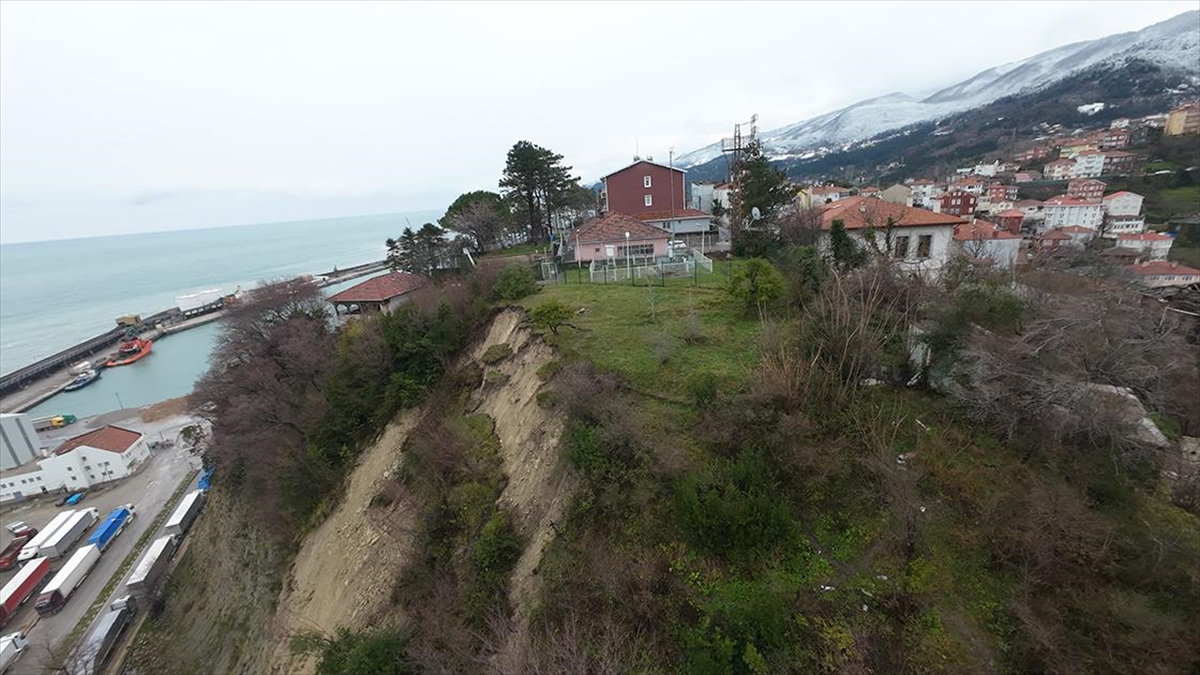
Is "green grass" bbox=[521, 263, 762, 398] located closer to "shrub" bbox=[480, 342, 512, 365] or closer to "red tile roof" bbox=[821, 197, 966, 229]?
"shrub" bbox=[480, 342, 512, 365]

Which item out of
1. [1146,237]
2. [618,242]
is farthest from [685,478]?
[1146,237]

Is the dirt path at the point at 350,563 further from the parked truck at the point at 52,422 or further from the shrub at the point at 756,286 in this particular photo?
the parked truck at the point at 52,422

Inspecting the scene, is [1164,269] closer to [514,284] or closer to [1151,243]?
[1151,243]

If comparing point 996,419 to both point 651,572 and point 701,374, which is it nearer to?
point 701,374

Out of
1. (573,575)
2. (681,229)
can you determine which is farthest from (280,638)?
(681,229)

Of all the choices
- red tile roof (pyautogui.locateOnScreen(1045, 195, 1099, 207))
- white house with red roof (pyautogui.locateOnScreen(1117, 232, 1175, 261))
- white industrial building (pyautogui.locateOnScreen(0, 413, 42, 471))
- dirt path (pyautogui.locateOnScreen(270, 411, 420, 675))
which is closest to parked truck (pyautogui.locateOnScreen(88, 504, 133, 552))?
white industrial building (pyautogui.locateOnScreen(0, 413, 42, 471))
